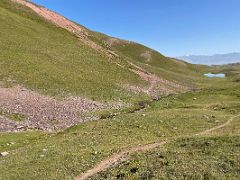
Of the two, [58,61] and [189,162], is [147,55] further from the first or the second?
[189,162]

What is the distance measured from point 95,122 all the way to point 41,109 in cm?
1105

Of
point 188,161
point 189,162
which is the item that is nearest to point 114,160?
point 188,161

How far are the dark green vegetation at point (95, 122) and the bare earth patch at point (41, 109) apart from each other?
101 inches

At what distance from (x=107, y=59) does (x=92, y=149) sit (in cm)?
5963

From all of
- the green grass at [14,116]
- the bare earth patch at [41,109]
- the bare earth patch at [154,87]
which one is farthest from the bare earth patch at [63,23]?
the green grass at [14,116]

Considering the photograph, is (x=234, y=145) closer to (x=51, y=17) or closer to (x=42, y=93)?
(x=42, y=93)

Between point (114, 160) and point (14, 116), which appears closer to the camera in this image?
point (114, 160)

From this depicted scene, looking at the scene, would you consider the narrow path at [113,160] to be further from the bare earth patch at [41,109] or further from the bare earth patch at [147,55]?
the bare earth patch at [147,55]

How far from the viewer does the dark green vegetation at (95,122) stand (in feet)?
89.4

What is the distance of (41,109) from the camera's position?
185 ft

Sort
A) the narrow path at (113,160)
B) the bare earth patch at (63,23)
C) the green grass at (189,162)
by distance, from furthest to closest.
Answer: the bare earth patch at (63,23)
the narrow path at (113,160)
the green grass at (189,162)

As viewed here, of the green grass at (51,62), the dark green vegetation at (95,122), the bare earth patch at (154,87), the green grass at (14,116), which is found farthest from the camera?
the bare earth patch at (154,87)

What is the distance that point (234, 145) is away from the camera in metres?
28.3

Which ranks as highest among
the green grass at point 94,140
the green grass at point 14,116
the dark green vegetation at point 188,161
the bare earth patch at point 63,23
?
the bare earth patch at point 63,23
